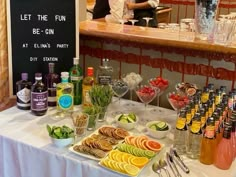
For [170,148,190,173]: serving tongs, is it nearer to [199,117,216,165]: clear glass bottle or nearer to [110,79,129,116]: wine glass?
[199,117,216,165]: clear glass bottle

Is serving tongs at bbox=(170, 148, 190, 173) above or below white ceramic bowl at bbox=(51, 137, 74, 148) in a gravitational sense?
below

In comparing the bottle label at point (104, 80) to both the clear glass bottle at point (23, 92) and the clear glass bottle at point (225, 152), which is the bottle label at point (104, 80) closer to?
the clear glass bottle at point (23, 92)

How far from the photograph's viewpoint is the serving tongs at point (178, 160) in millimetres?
1362

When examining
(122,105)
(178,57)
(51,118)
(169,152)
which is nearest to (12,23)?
(51,118)

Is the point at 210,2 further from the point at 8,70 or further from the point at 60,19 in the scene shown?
the point at 8,70

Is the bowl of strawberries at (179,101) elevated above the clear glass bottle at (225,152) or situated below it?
above

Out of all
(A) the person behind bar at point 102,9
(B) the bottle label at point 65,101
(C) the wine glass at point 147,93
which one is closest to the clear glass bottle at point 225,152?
(C) the wine glass at point 147,93

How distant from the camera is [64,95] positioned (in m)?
1.78

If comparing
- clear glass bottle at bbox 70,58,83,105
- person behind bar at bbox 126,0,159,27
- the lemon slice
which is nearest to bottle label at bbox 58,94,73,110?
clear glass bottle at bbox 70,58,83,105

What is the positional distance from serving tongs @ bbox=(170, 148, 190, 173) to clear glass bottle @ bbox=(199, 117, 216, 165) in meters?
0.08

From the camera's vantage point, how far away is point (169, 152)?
1.45 m

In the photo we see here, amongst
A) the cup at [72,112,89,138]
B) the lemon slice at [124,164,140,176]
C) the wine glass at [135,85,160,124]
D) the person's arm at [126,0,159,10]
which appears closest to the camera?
the lemon slice at [124,164,140,176]

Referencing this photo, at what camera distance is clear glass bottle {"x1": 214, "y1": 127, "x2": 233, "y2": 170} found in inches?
53.8

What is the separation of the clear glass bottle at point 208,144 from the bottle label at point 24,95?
2.81 ft
